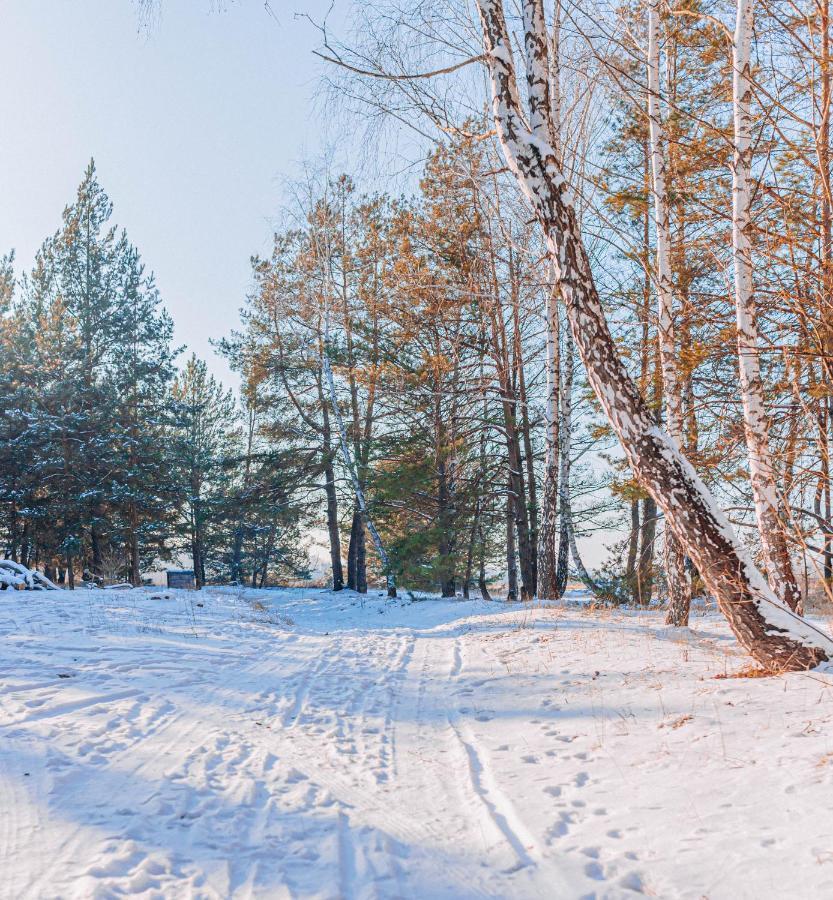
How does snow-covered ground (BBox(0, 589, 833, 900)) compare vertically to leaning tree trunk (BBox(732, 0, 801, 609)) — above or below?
below

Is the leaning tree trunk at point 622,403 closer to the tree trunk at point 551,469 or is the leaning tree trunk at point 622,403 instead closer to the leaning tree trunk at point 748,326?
the leaning tree trunk at point 748,326

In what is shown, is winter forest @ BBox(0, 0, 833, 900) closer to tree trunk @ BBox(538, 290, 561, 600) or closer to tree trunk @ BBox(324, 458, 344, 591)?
tree trunk @ BBox(538, 290, 561, 600)

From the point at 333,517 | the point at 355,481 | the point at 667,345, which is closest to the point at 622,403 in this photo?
the point at 667,345

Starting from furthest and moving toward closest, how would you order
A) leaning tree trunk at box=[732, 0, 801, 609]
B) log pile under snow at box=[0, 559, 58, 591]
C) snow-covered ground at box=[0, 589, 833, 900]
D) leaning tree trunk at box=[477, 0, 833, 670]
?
1. log pile under snow at box=[0, 559, 58, 591]
2. leaning tree trunk at box=[732, 0, 801, 609]
3. leaning tree trunk at box=[477, 0, 833, 670]
4. snow-covered ground at box=[0, 589, 833, 900]

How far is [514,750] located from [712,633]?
452cm

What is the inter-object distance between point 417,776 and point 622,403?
333cm

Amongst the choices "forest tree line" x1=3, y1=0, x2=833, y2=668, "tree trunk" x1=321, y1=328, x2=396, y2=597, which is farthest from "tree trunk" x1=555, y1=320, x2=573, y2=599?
"tree trunk" x1=321, y1=328, x2=396, y2=597

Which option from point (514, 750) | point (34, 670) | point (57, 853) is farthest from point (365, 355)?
point (57, 853)

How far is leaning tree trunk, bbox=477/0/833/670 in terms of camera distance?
4.86 metres

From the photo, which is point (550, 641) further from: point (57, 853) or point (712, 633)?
point (57, 853)

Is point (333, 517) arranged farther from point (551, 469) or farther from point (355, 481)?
point (551, 469)

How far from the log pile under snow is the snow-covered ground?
9094 mm

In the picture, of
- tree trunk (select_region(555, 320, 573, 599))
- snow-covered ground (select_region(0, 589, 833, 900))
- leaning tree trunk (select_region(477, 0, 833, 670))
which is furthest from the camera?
tree trunk (select_region(555, 320, 573, 599))

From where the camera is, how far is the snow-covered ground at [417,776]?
2496mm
